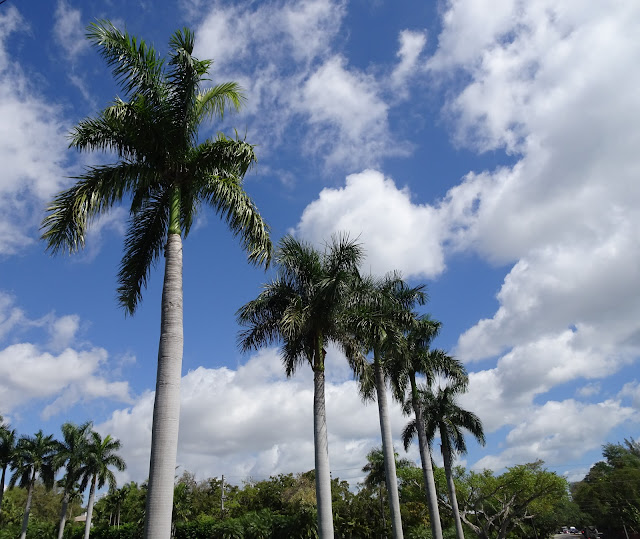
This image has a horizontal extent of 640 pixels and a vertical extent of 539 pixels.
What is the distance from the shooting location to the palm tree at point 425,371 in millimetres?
23672

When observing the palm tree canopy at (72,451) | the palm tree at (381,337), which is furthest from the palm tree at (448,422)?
the palm tree canopy at (72,451)

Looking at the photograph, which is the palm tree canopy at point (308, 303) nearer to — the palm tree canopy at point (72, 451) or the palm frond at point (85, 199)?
the palm frond at point (85, 199)

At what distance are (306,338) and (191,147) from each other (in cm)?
871

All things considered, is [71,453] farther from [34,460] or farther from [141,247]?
[141,247]

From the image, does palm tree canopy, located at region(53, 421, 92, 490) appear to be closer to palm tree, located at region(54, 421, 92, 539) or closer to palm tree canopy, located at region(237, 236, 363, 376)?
palm tree, located at region(54, 421, 92, 539)

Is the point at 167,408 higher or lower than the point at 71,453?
lower

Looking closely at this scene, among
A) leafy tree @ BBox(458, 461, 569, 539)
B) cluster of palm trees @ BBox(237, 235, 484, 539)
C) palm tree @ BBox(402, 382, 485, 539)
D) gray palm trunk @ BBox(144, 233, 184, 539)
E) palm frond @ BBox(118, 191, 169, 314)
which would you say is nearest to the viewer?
gray palm trunk @ BBox(144, 233, 184, 539)

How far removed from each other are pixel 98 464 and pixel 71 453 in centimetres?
291

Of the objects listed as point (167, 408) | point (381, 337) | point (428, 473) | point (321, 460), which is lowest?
point (167, 408)

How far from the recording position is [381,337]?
17938mm

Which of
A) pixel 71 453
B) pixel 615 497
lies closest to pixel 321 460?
pixel 71 453

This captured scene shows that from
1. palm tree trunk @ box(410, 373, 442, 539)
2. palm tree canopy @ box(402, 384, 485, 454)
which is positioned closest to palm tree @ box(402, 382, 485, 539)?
palm tree canopy @ box(402, 384, 485, 454)

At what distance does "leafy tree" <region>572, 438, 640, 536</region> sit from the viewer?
5969cm

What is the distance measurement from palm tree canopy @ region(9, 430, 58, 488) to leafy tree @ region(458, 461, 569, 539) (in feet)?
125
